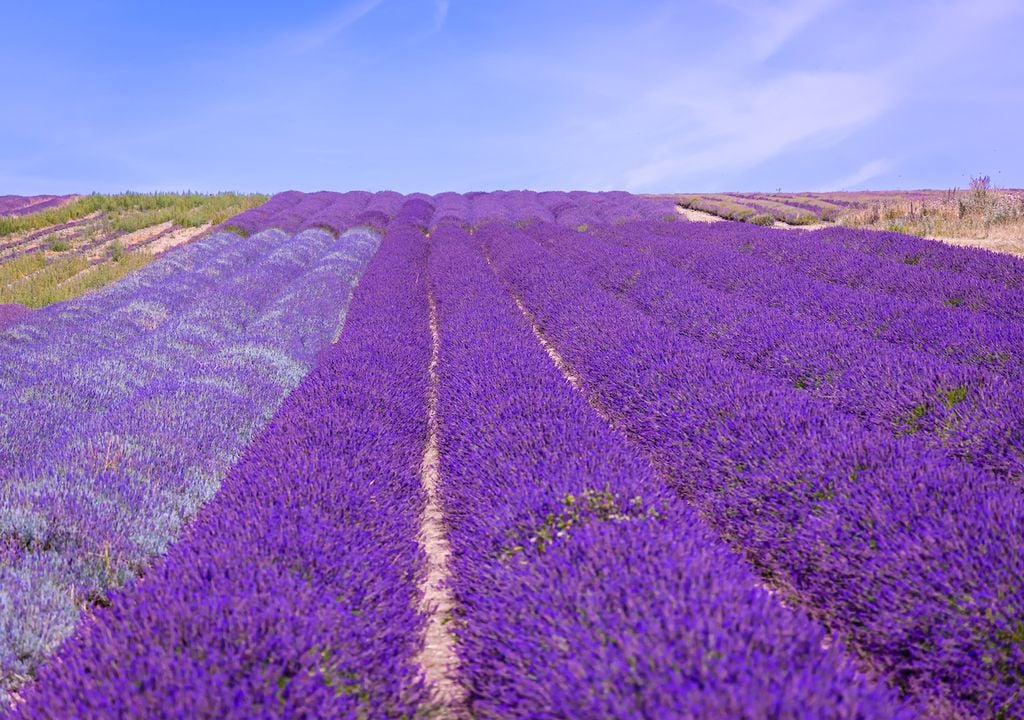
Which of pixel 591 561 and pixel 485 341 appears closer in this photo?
pixel 591 561

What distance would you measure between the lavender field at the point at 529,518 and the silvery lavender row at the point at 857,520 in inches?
0.5

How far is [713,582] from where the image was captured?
2.16 metres

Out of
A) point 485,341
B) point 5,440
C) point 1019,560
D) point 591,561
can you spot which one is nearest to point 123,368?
point 5,440

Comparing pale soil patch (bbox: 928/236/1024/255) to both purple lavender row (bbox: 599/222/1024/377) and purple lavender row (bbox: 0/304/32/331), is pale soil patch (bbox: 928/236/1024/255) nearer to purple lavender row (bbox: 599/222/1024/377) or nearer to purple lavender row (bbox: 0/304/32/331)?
purple lavender row (bbox: 599/222/1024/377)

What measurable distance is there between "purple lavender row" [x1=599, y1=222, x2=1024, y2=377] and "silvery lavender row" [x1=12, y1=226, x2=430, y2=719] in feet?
13.4

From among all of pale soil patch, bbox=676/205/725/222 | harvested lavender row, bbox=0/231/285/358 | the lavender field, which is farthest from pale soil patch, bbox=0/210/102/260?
pale soil patch, bbox=676/205/725/222

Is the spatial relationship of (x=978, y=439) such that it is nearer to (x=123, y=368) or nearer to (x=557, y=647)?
(x=557, y=647)

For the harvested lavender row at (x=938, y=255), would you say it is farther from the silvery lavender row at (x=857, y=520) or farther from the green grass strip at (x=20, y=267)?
the green grass strip at (x=20, y=267)

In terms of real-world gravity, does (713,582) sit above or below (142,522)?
above

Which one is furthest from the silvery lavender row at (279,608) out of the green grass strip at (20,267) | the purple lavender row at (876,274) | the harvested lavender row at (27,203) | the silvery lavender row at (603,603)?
the harvested lavender row at (27,203)

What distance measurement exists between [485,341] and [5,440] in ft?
11.3

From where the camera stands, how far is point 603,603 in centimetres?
213

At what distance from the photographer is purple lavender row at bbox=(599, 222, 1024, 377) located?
199 inches

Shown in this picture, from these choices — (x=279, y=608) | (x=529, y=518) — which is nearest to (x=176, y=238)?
(x=529, y=518)
